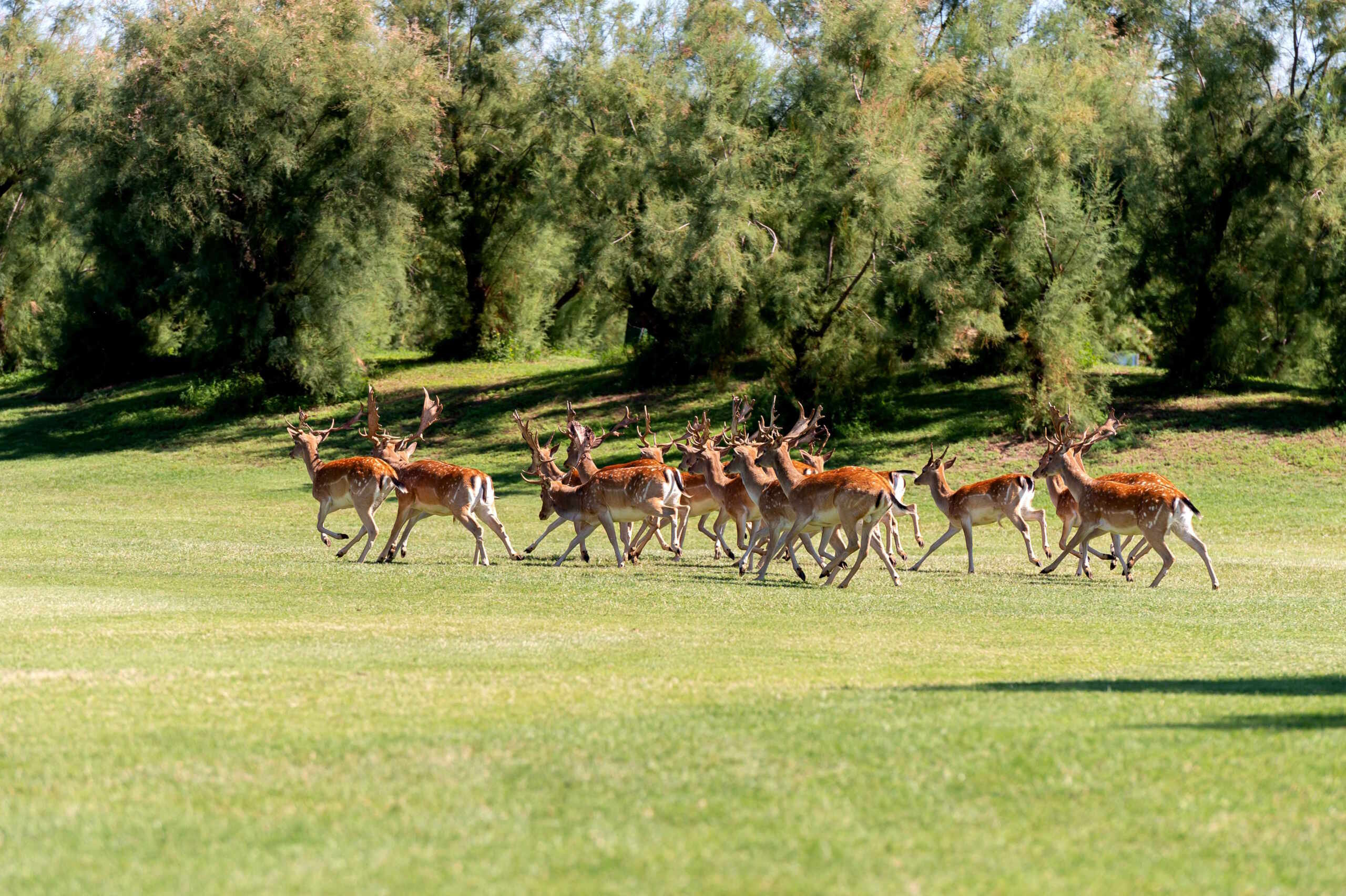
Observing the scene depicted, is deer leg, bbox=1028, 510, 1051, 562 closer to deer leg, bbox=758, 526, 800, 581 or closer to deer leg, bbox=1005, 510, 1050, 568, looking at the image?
deer leg, bbox=1005, 510, 1050, 568

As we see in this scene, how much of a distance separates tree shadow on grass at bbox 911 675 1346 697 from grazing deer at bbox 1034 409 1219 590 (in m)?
8.46

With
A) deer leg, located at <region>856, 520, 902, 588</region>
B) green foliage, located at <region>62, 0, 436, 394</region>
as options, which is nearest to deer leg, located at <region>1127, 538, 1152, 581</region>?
deer leg, located at <region>856, 520, 902, 588</region>

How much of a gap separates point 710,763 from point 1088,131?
3404 cm

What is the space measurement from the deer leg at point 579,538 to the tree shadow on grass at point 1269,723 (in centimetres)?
1228

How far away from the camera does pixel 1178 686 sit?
1049cm

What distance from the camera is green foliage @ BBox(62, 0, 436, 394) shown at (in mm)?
42062

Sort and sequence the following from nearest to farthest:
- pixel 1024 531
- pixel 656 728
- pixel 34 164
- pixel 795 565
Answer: pixel 656 728, pixel 795 565, pixel 1024 531, pixel 34 164

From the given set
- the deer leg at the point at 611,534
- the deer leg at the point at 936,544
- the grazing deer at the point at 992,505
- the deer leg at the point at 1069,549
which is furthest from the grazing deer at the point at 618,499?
the deer leg at the point at 1069,549

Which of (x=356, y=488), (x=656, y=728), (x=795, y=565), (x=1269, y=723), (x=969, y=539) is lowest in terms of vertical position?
(x=969, y=539)

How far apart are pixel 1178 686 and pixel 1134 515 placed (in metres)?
9.71

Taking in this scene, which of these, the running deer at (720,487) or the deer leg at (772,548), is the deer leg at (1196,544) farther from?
the running deer at (720,487)

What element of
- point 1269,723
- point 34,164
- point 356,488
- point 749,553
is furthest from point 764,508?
point 34,164

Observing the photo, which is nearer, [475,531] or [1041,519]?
[475,531]

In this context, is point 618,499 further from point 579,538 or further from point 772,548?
point 772,548
